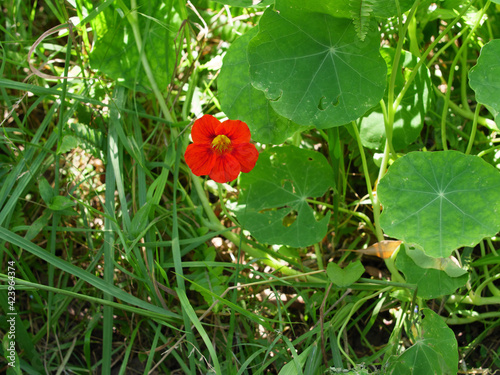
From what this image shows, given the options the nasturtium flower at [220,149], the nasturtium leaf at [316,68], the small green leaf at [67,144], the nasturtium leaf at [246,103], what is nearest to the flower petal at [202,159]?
the nasturtium flower at [220,149]

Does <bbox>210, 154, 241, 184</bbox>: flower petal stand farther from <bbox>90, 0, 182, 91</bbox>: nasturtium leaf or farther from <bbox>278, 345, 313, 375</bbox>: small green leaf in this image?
<bbox>278, 345, 313, 375</bbox>: small green leaf

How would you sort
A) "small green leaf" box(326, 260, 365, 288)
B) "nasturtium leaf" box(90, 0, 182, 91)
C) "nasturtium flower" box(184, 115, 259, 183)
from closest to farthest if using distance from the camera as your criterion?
"small green leaf" box(326, 260, 365, 288) < "nasturtium flower" box(184, 115, 259, 183) < "nasturtium leaf" box(90, 0, 182, 91)

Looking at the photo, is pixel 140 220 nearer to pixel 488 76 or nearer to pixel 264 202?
pixel 264 202

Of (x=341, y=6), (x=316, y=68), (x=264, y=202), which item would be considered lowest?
(x=264, y=202)

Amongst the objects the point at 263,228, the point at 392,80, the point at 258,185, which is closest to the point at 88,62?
the point at 258,185

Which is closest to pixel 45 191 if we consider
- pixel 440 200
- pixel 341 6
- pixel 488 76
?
pixel 341 6

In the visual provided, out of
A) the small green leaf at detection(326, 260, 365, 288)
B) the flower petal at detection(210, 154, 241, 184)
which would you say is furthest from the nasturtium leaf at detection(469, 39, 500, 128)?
the flower petal at detection(210, 154, 241, 184)

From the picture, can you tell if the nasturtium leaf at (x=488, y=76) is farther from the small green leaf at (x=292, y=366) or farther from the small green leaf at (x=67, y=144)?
the small green leaf at (x=67, y=144)
